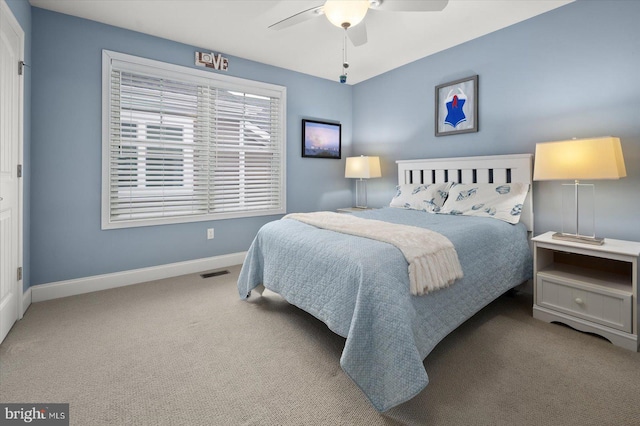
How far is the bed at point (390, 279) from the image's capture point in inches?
57.3

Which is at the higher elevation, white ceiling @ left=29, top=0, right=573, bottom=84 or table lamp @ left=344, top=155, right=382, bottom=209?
white ceiling @ left=29, top=0, right=573, bottom=84

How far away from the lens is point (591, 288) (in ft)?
7.09

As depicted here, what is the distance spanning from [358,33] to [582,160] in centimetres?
192

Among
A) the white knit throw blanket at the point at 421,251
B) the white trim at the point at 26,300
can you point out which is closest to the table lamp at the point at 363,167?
the white knit throw blanket at the point at 421,251

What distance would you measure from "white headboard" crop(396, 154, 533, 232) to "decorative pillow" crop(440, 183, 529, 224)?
186 mm

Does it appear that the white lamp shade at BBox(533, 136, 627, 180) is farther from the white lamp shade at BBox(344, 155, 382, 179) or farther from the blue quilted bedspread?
the white lamp shade at BBox(344, 155, 382, 179)

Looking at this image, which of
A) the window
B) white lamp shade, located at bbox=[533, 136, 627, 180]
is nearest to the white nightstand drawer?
white lamp shade, located at bbox=[533, 136, 627, 180]

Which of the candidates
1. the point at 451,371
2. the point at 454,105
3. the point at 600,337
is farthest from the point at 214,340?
the point at 454,105

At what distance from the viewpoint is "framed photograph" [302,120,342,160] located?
14.6 ft

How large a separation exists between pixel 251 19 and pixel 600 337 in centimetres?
381

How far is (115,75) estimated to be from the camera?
120 inches

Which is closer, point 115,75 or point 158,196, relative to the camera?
point 115,75

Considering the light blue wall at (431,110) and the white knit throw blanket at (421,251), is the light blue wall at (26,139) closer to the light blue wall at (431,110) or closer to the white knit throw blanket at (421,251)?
the light blue wall at (431,110)

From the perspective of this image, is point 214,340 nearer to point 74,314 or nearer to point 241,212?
point 74,314
